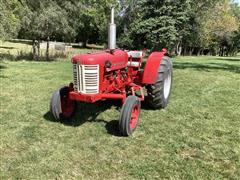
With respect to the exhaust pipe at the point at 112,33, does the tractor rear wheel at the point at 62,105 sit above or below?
below

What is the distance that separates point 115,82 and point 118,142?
1.24m

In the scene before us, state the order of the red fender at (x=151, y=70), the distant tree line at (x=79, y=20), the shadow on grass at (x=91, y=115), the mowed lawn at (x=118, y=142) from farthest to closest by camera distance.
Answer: the distant tree line at (x=79, y=20), the red fender at (x=151, y=70), the shadow on grass at (x=91, y=115), the mowed lawn at (x=118, y=142)

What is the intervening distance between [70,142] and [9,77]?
7.15 metres

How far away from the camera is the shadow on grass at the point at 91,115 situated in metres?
6.10

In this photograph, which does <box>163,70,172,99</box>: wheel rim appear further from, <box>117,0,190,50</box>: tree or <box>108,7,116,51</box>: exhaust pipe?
<box>117,0,190,50</box>: tree

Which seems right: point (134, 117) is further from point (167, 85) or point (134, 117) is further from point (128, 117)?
point (167, 85)

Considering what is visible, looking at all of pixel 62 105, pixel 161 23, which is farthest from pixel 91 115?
pixel 161 23

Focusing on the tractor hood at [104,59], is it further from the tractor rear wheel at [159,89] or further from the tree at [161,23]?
the tree at [161,23]

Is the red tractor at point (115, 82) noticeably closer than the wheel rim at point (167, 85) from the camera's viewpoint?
Yes

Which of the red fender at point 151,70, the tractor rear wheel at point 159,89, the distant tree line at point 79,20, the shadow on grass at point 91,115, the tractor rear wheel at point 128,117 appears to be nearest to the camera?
the tractor rear wheel at point 128,117

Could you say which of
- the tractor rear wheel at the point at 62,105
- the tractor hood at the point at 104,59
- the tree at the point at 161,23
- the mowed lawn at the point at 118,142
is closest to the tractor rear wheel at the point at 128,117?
the mowed lawn at the point at 118,142

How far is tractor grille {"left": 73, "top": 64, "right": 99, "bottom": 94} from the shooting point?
5.55m

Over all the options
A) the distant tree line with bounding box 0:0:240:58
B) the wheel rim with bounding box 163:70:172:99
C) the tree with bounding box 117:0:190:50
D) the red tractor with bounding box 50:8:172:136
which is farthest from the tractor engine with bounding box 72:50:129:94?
the tree with bounding box 117:0:190:50

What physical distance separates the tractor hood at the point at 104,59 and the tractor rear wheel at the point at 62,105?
2.56 ft
